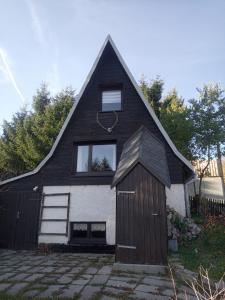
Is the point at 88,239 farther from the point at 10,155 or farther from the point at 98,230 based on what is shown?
the point at 10,155

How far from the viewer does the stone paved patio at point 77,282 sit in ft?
17.4

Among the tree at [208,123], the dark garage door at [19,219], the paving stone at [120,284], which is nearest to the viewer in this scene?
the paving stone at [120,284]

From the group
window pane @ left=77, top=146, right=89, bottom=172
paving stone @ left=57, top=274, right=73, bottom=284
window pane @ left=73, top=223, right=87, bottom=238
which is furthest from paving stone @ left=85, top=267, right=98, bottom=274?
window pane @ left=77, top=146, right=89, bottom=172

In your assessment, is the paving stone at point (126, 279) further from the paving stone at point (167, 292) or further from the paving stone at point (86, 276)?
the paving stone at point (167, 292)

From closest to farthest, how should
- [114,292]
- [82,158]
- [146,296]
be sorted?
[146,296] < [114,292] < [82,158]

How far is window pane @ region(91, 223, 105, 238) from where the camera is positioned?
10.7m

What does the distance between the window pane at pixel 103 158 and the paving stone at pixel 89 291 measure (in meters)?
6.05

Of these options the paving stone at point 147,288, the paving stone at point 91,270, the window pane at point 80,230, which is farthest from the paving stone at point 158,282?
the window pane at point 80,230

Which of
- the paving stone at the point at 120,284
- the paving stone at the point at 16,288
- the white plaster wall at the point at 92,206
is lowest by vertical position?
the paving stone at the point at 16,288

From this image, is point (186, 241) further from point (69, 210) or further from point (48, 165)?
point (48, 165)

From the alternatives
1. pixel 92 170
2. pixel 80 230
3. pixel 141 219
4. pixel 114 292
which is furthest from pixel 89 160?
pixel 114 292

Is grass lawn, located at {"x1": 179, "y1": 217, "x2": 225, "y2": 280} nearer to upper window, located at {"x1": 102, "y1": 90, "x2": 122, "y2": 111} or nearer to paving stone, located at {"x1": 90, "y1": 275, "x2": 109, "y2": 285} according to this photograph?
paving stone, located at {"x1": 90, "y1": 275, "x2": 109, "y2": 285}

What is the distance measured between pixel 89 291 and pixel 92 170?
6447 mm

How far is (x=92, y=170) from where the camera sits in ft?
38.0
